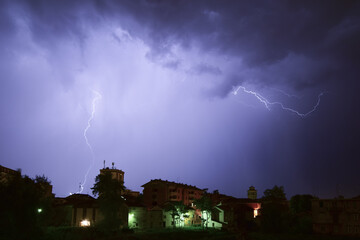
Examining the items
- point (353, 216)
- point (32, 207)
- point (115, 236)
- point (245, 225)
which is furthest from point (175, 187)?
point (32, 207)

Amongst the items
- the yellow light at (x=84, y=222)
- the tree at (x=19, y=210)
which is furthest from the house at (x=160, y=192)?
the tree at (x=19, y=210)

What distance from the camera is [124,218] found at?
56.0m

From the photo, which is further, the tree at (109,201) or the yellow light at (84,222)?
the yellow light at (84,222)

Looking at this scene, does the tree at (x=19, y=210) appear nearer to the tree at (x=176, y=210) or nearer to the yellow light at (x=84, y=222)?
the yellow light at (x=84, y=222)

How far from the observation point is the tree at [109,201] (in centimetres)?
4359

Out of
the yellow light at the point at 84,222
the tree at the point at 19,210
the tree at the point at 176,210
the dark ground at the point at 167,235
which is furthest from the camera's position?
the tree at the point at 176,210

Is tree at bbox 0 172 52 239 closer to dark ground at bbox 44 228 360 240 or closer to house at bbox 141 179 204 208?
dark ground at bbox 44 228 360 240

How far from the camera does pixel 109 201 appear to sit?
146ft

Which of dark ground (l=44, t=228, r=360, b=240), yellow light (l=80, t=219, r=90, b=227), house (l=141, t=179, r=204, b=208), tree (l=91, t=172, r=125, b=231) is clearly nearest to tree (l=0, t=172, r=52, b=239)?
dark ground (l=44, t=228, r=360, b=240)

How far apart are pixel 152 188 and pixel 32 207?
50498 millimetres

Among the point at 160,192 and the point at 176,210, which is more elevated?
the point at 160,192

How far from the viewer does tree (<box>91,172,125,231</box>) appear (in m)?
43.6

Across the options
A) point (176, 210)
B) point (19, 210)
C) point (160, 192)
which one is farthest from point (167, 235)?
point (160, 192)

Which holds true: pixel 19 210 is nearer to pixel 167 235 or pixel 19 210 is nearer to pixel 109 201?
pixel 109 201
